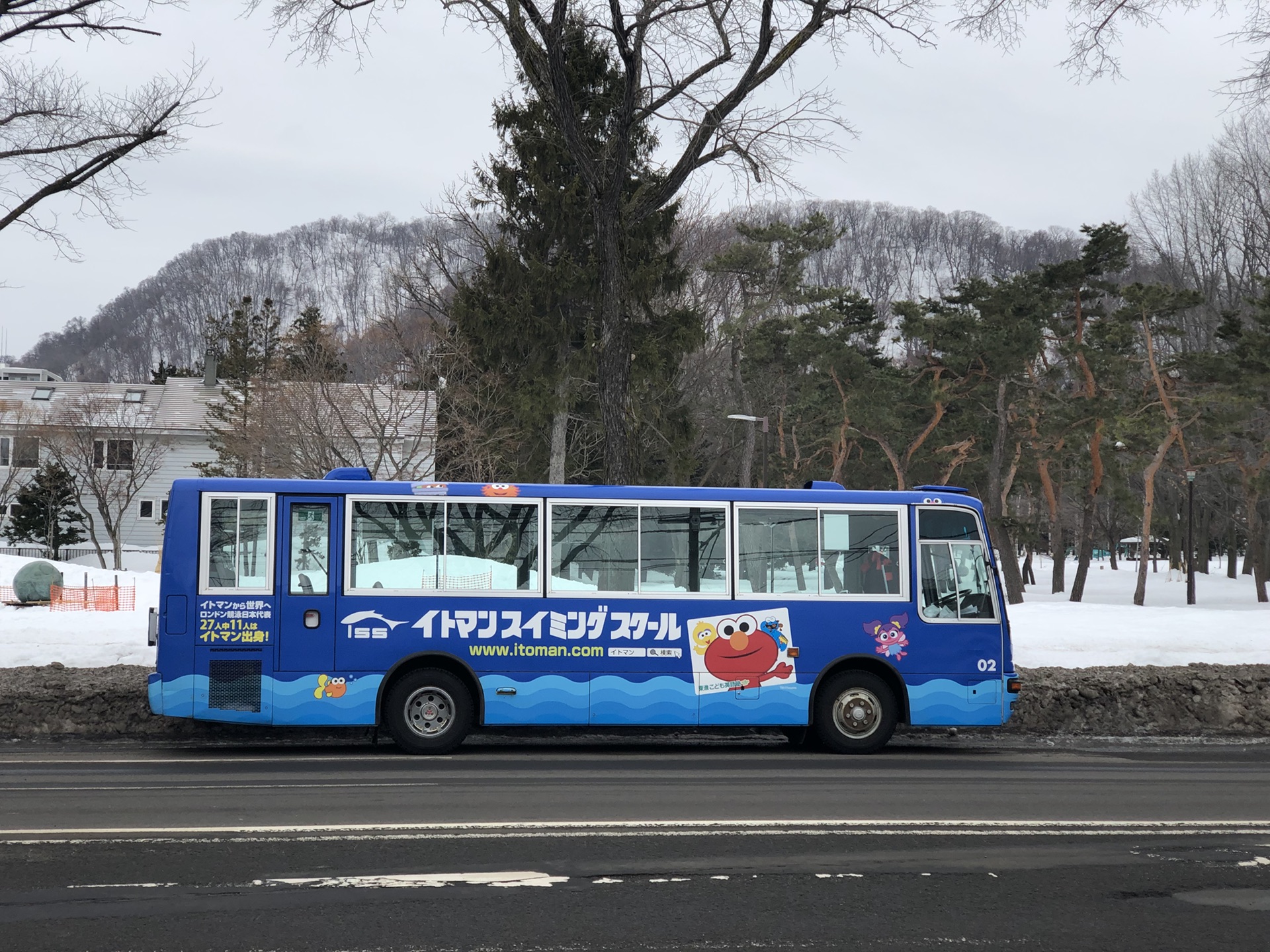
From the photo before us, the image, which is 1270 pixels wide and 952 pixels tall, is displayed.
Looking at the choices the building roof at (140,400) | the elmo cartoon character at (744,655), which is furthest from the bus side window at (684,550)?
the building roof at (140,400)

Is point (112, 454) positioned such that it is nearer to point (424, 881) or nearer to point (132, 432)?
point (132, 432)

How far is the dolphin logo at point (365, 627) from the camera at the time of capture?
12172 millimetres

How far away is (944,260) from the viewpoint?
414 ft

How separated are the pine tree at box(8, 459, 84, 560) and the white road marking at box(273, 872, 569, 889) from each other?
1901 inches

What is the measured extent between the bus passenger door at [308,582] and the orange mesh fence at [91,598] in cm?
1717

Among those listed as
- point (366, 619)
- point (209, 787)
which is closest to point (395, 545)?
point (366, 619)

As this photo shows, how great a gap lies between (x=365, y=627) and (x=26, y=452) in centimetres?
4841

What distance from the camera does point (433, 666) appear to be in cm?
1235

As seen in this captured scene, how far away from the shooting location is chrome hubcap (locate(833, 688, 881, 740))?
12.6 m

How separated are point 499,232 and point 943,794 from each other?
103 ft

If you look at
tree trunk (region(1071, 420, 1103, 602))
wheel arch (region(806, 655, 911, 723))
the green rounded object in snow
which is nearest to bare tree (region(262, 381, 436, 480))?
the green rounded object in snow

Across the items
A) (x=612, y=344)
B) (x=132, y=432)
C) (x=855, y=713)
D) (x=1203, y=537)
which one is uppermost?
(x=132, y=432)

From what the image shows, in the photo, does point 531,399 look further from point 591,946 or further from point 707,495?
point 591,946

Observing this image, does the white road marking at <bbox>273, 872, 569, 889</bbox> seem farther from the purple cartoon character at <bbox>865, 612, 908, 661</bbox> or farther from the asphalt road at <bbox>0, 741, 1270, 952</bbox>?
the purple cartoon character at <bbox>865, 612, 908, 661</bbox>
